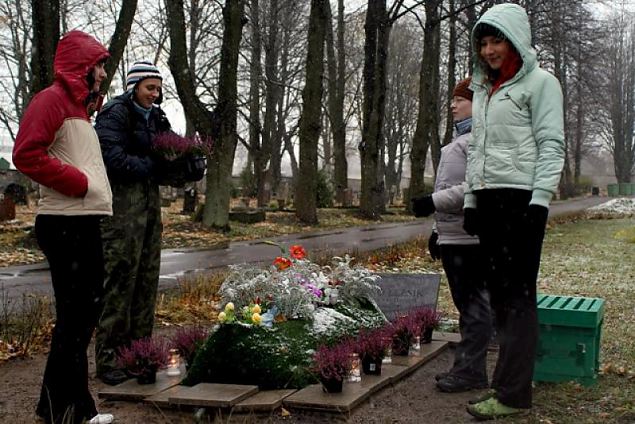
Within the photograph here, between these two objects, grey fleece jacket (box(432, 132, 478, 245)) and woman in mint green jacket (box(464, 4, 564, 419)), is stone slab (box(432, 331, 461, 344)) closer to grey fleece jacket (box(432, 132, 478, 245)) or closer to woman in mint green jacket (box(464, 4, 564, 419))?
grey fleece jacket (box(432, 132, 478, 245))

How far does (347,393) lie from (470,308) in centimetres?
118

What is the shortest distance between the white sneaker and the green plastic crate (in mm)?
2902

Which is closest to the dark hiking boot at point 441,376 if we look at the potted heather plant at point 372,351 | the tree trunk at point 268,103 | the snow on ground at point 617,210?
the potted heather plant at point 372,351

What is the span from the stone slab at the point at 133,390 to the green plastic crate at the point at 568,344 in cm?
255

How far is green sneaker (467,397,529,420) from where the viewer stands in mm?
4281

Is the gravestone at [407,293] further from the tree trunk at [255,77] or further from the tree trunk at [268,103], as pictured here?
the tree trunk at [255,77]

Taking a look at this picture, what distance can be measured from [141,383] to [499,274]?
2.44 m

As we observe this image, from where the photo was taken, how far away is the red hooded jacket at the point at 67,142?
13.2 ft

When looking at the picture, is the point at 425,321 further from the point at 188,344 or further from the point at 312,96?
the point at 312,96

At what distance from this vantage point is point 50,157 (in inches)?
160

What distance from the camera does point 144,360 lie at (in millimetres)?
4910

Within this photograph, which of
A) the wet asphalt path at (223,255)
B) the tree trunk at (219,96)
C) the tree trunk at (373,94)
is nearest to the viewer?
the wet asphalt path at (223,255)

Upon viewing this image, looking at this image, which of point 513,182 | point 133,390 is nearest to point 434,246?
point 513,182

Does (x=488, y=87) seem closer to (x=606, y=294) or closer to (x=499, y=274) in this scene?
(x=499, y=274)
